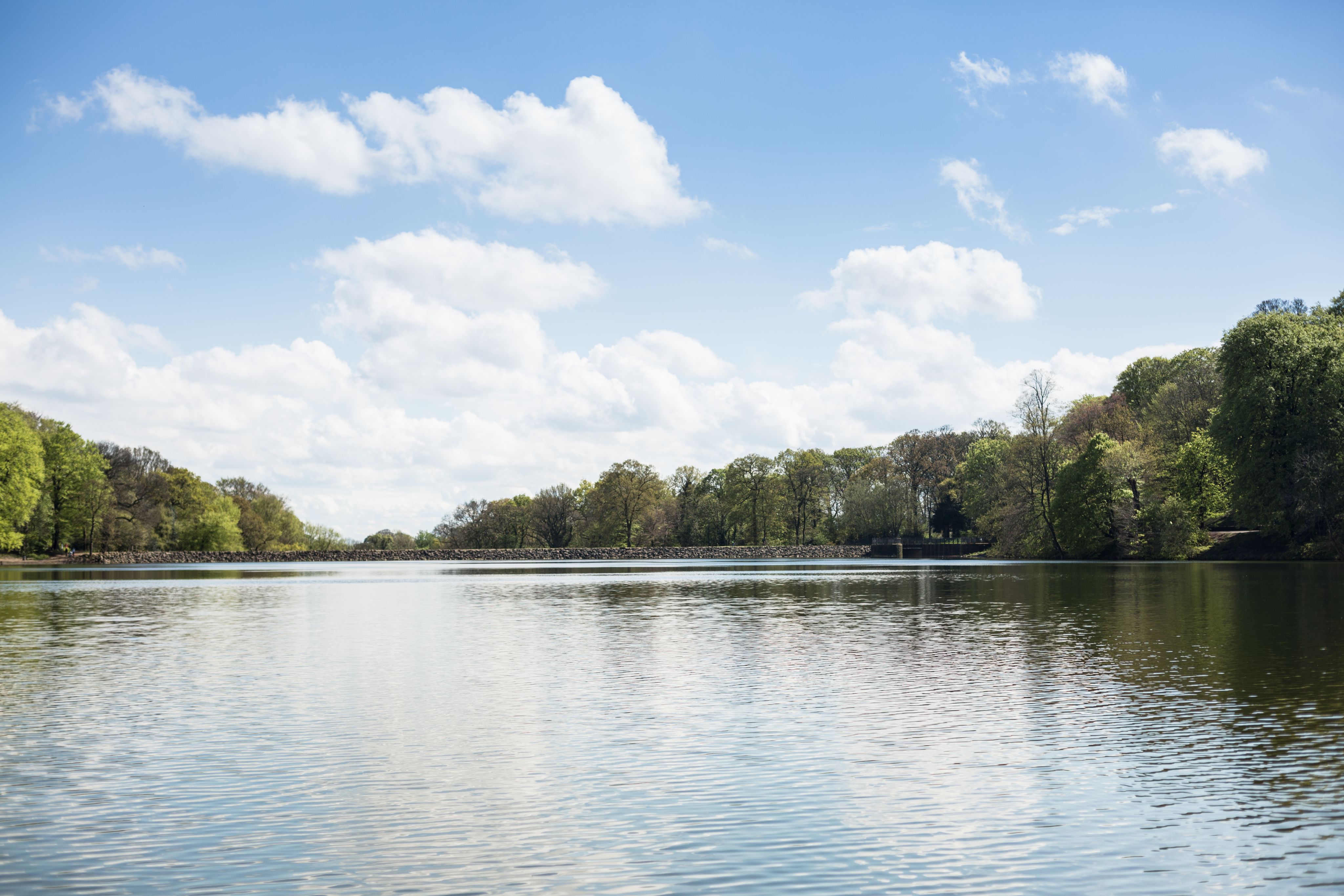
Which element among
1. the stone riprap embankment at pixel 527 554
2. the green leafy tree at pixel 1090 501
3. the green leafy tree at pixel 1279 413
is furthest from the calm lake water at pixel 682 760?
the stone riprap embankment at pixel 527 554

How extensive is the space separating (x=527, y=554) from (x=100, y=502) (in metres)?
54.1

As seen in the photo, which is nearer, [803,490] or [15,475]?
[15,475]

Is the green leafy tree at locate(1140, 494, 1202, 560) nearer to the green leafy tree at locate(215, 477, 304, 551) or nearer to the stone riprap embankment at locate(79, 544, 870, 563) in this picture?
the stone riprap embankment at locate(79, 544, 870, 563)

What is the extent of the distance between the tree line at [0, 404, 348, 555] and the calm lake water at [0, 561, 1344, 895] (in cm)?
6958

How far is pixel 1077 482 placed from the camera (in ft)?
284

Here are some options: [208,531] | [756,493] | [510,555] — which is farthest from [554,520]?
[208,531]

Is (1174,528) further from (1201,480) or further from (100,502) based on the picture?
(100,502)

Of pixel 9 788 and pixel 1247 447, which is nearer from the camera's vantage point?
pixel 9 788

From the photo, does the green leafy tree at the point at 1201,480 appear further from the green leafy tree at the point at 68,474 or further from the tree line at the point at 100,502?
the green leafy tree at the point at 68,474

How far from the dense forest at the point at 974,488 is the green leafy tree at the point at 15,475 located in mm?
194

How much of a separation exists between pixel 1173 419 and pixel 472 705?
89940mm

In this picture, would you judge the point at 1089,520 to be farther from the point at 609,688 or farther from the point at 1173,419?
the point at 609,688

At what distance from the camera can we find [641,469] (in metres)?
145

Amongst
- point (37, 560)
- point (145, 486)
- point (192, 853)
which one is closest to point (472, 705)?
point (192, 853)
